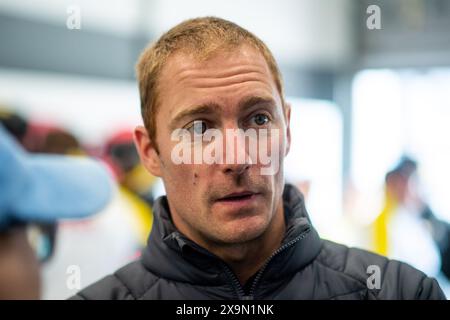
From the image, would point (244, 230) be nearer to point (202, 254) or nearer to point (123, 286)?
point (202, 254)

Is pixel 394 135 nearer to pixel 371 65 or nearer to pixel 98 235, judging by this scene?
pixel 371 65

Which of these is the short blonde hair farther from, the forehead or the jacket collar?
the jacket collar

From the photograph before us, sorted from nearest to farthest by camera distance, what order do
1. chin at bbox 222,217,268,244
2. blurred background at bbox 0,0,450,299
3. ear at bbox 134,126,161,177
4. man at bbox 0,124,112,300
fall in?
chin at bbox 222,217,268,244 → ear at bbox 134,126,161,177 → man at bbox 0,124,112,300 → blurred background at bbox 0,0,450,299

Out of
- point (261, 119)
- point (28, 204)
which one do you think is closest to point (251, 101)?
point (261, 119)

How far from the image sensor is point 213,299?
0.80 m

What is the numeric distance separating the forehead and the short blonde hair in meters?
0.01

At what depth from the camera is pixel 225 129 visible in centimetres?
77

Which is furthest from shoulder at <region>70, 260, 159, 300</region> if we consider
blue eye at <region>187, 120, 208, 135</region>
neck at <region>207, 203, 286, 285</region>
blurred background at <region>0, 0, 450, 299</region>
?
blurred background at <region>0, 0, 450, 299</region>

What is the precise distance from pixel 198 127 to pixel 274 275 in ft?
0.77

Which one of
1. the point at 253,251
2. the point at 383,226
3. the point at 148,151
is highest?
the point at 148,151

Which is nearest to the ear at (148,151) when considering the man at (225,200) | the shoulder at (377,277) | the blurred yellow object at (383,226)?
the man at (225,200)

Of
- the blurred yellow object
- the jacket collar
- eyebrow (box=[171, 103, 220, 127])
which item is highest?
eyebrow (box=[171, 103, 220, 127])

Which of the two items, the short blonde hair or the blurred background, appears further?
the blurred background

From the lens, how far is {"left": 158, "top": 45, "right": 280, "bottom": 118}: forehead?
77 centimetres
